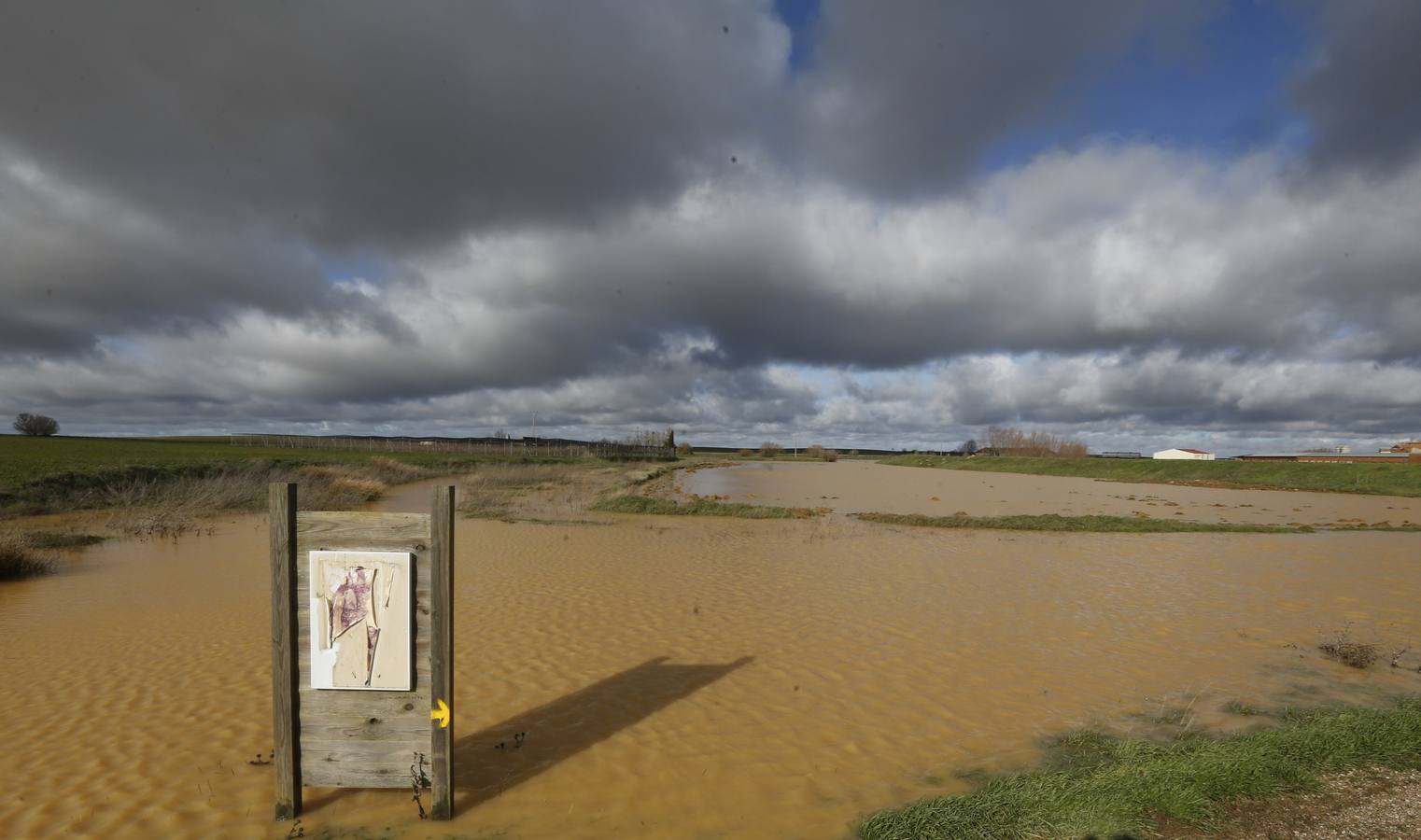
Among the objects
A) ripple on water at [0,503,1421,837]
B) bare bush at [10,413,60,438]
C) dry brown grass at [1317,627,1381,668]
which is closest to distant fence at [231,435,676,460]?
bare bush at [10,413,60,438]

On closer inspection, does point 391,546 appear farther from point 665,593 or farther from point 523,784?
point 665,593

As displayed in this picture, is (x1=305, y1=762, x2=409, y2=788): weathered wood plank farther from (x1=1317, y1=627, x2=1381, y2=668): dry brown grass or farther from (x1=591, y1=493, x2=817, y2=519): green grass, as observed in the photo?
(x1=591, y1=493, x2=817, y2=519): green grass

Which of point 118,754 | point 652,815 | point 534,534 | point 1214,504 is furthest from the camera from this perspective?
point 1214,504

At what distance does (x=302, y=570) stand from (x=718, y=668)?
192 inches

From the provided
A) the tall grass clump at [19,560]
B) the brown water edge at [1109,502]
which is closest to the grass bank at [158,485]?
the tall grass clump at [19,560]

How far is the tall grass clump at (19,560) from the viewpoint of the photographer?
12555 mm

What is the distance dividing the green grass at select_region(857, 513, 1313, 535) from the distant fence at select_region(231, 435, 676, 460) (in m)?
64.4

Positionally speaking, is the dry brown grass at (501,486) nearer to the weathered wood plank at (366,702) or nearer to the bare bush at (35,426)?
the weathered wood plank at (366,702)

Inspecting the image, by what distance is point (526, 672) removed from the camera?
7617mm

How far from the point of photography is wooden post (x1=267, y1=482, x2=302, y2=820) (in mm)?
4191

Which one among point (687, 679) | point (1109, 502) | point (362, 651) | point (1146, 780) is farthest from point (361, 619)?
point (1109, 502)

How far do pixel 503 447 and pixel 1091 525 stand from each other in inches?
3113

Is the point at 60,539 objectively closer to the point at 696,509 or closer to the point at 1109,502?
the point at 696,509

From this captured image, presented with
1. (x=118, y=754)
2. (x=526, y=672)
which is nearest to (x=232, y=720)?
(x=118, y=754)
